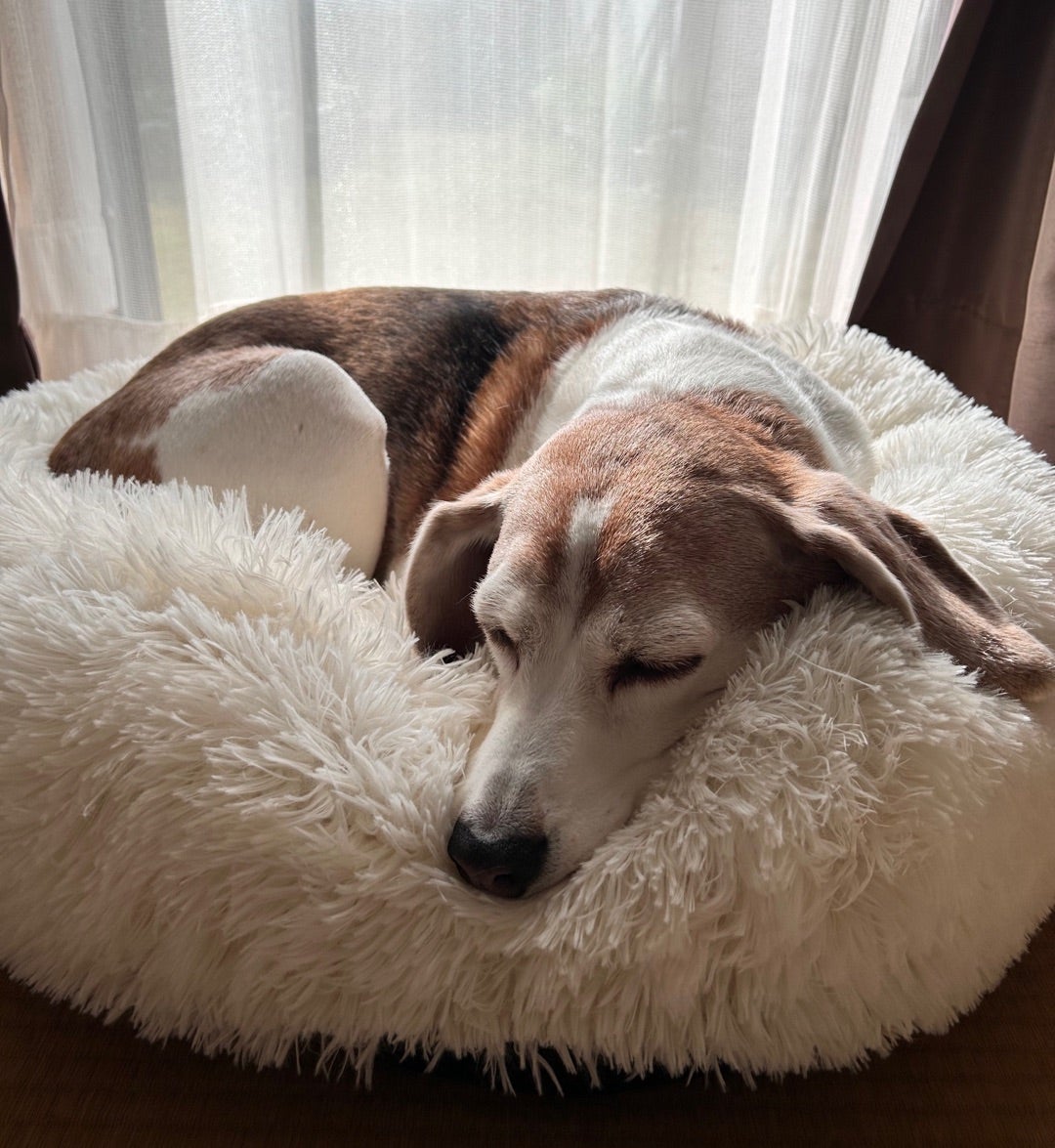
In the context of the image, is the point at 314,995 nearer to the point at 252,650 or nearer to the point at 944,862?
the point at 252,650

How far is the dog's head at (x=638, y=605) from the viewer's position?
136cm

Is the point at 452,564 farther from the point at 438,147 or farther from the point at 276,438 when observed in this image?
the point at 438,147

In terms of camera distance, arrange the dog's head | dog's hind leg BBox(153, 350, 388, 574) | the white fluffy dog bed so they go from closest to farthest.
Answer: the white fluffy dog bed → the dog's head → dog's hind leg BBox(153, 350, 388, 574)

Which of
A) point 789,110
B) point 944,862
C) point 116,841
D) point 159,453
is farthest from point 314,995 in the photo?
point 789,110

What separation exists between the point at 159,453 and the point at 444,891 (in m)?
1.16

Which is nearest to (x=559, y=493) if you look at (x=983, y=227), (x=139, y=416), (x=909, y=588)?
(x=909, y=588)

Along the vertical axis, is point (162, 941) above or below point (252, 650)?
below

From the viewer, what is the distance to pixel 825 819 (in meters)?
1.27

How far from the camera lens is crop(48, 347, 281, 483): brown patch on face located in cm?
205

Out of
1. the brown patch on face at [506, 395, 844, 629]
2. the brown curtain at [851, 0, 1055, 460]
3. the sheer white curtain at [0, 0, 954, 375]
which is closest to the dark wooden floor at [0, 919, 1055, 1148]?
the brown patch on face at [506, 395, 844, 629]

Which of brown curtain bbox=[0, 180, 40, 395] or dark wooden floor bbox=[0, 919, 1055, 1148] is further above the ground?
brown curtain bbox=[0, 180, 40, 395]

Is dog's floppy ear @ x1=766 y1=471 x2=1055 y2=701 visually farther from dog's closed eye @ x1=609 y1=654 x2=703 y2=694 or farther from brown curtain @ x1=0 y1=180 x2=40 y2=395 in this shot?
brown curtain @ x1=0 y1=180 x2=40 y2=395

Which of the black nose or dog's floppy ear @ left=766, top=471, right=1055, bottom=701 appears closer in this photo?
the black nose

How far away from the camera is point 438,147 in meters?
3.15
